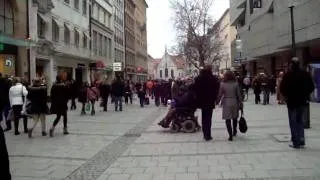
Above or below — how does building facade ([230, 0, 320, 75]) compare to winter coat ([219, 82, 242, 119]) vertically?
above

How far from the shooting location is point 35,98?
15.0m

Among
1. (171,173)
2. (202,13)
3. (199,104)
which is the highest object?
(202,13)

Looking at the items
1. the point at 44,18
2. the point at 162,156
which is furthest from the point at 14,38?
the point at 162,156

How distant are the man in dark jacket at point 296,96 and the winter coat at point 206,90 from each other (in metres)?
2.30

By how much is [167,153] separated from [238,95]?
2.90 meters

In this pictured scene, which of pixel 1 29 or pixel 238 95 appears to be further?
pixel 1 29

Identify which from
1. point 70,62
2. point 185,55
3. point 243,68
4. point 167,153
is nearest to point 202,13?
point 185,55

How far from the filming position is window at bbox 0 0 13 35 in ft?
94.8

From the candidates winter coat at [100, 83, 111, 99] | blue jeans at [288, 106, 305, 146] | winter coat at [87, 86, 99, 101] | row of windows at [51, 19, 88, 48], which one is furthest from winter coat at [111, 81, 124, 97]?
blue jeans at [288, 106, 305, 146]

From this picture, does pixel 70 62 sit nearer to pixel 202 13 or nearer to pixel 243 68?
pixel 202 13

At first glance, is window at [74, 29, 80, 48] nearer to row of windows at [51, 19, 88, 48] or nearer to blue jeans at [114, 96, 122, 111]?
row of windows at [51, 19, 88, 48]

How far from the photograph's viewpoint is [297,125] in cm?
1112

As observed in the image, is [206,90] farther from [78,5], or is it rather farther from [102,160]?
[78,5]

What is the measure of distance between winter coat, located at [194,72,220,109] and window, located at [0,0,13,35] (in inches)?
703
